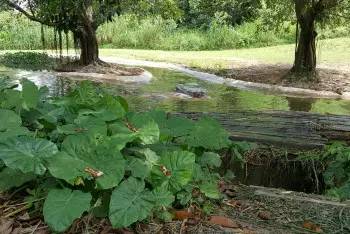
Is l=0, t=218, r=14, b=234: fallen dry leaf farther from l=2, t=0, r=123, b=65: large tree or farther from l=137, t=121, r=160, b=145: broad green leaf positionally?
l=2, t=0, r=123, b=65: large tree

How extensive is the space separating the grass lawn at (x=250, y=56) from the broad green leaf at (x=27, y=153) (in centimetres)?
1632

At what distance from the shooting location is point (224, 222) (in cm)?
209

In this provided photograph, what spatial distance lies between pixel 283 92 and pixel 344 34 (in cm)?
1292

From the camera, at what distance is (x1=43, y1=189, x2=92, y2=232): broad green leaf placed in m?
1.75

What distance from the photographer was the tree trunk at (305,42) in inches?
605

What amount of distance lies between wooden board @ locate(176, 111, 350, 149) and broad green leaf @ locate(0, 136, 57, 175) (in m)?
2.58

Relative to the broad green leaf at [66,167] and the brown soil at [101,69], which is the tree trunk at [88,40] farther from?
the broad green leaf at [66,167]

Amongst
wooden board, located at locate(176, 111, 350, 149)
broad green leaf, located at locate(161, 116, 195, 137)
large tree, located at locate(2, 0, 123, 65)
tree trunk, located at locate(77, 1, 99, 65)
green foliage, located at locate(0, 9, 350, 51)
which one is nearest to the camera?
broad green leaf, located at locate(161, 116, 195, 137)

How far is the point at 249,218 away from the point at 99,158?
0.72 meters

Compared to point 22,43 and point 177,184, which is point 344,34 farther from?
point 177,184

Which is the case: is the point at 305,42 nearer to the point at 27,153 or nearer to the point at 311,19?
the point at 311,19

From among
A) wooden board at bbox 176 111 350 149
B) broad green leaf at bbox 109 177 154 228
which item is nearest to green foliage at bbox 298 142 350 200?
wooden board at bbox 176 111 350 149

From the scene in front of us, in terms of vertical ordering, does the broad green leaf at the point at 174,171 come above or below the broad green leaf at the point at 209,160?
above

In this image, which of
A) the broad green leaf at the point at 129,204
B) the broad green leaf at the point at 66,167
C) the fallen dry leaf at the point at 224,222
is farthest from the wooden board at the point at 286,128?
the broad green leaf at the point at 66,167
